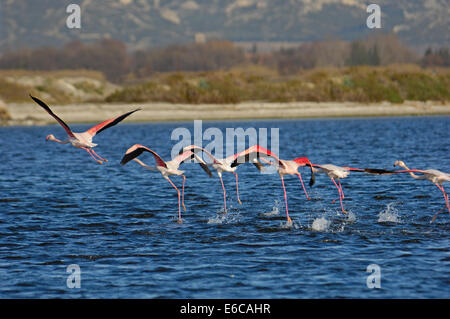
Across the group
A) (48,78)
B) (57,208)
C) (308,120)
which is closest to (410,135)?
(308,120)

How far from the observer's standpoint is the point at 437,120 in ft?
226

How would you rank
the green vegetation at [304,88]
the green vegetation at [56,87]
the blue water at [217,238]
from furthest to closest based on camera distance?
the green vegetation at [56,87]
the green vegetation at [304,88]
the blue water at [217,238]

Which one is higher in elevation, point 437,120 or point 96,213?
point 437,120

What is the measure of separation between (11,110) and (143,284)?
58775 millimetres

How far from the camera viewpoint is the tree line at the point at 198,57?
129500mm

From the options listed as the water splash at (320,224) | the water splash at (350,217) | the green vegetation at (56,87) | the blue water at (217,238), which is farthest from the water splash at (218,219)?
the green vegetation at (56,87)

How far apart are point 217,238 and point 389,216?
4.98m

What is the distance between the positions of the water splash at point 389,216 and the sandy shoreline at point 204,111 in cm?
4523

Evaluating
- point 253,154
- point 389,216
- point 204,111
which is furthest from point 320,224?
point 204,111

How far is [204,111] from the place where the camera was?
69188 mm

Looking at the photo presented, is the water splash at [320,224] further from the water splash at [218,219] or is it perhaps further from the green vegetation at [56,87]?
the green vegetation at [56,87]

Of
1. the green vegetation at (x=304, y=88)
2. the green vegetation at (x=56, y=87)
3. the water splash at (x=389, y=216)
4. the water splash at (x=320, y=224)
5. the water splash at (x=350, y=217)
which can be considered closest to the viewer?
the water splash at (x=320, y=224)
